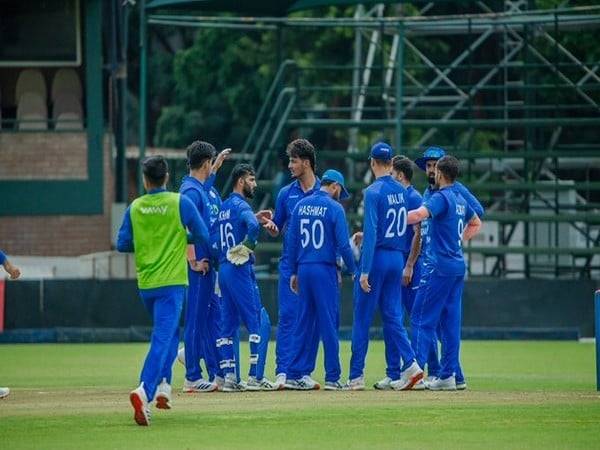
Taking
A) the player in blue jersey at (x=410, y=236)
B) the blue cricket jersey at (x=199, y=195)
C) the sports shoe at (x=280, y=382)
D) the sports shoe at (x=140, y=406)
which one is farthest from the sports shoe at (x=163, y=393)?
the player in blue jersey at (x=410, y=236)

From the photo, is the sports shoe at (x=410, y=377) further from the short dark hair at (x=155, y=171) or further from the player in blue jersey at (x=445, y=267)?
the short dark hair at (x=155, y=171)

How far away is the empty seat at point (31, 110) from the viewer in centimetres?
Answer: 3338

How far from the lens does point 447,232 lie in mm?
17547

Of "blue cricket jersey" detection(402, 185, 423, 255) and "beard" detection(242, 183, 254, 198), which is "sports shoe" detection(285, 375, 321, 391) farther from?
"beard" detection(242, 183, 254, 198)

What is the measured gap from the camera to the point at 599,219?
30.2m

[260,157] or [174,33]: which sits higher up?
[174,33]

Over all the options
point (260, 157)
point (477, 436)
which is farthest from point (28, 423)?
point (260, 157)

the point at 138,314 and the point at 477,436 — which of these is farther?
the point at 138,314

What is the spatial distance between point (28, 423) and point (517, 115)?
24.0 metres

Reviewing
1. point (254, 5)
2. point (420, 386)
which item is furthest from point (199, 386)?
point (254, 5)

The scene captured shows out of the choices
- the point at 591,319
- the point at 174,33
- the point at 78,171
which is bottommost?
the point at 591,319

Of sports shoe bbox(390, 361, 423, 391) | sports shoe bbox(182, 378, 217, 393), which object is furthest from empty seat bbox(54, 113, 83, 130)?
sports shoe bbox(390, 361, 423, 391)

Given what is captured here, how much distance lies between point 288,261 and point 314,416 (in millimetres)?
3351

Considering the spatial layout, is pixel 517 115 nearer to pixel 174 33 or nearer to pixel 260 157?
pixel 260 157
